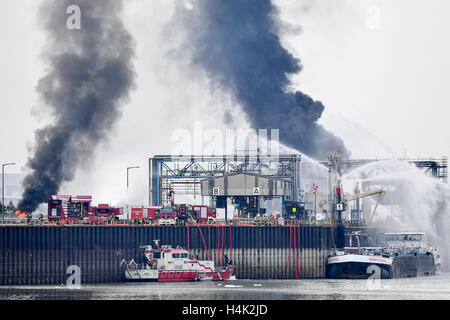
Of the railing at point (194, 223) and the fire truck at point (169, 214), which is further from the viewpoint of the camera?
the fire truck at point (169, 214)

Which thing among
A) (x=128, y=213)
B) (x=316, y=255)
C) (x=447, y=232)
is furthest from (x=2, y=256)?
(x=447, y=232)

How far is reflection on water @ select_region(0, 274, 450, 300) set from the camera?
130 meters

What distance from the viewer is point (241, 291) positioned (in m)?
136

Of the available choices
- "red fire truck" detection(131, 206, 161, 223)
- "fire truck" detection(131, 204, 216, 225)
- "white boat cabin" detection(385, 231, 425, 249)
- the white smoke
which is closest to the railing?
"fire truck" detection(131, 204, 216, 225)

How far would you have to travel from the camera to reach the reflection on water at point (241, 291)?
130 metres

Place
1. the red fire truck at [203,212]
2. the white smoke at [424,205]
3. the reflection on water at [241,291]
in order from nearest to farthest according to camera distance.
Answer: the reflection on water at [241,291] < the red fire truck at [203,212] < the white smoke at [424,205]

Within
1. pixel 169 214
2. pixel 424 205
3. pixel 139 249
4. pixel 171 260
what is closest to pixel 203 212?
pixel 169 214

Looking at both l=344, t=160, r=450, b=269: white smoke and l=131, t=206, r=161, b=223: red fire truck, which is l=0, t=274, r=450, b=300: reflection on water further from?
l=344, t=160, r=450, b=269: white smoke

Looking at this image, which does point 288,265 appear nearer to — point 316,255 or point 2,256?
point 316,255

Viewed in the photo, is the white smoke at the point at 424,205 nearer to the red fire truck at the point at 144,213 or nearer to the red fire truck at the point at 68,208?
the red fire truck at the point at 144,213

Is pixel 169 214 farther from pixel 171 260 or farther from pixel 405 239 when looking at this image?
pixel 405 239
